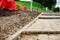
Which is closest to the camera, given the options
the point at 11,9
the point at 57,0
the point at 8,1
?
the point at 8,1

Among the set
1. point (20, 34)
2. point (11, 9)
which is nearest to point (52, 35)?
point (20, 34)

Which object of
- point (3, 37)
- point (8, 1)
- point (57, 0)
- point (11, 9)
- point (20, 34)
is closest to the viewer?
point (3, 37)

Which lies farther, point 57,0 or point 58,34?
point 57,0

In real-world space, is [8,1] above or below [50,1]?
above

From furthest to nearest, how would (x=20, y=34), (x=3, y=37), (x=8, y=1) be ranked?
(x=8, y=1), (x=20, y=34), (x=3, y=37)

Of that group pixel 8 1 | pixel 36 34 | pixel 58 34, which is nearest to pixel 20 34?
pixel 36 34

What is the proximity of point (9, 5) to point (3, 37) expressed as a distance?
238 inches

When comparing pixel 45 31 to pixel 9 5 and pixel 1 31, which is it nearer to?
pixel 1 31

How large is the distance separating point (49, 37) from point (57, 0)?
3533 cm

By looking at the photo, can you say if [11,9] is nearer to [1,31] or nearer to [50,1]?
[1,31]

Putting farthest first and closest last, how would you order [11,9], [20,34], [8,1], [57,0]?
[57,0] < [11,9] < [8,1] < [20,34]

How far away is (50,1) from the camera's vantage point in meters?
41.4

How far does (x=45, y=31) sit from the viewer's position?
249 inches

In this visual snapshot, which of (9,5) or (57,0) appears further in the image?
(57,0)
